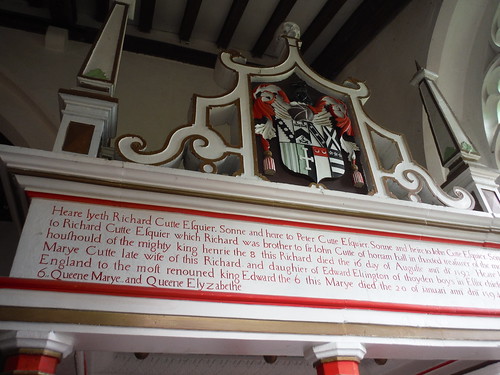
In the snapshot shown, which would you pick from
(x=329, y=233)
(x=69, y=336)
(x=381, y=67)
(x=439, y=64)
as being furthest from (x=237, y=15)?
(x=69, y=336)

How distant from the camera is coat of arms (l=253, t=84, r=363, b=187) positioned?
2736 millimetres

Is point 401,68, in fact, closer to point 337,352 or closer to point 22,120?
point 337,352

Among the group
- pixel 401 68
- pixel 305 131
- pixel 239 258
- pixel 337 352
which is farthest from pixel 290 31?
pixel 337 352

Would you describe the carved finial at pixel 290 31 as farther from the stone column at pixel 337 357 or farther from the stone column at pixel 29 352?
the stone column at pixel 29 352

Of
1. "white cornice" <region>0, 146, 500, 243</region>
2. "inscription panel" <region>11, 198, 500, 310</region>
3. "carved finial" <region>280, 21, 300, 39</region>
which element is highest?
"carved finial" <region>280, 21, 300, 39</region>

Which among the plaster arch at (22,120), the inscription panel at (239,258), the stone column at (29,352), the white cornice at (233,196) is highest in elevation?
the plaster arch at (22,120)

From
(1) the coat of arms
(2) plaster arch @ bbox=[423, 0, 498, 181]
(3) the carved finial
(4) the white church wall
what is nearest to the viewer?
(1) the coat of arms

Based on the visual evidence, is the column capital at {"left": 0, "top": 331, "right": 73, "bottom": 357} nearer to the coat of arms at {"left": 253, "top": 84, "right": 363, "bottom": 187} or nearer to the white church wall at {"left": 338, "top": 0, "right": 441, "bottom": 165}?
the coat of arms at {"left": 253, "top": 84, "right": 363, "bottom": 187}

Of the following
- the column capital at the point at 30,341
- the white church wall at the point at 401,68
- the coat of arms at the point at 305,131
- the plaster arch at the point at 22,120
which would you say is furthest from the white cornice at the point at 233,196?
the plaster arch at the point at 22,120

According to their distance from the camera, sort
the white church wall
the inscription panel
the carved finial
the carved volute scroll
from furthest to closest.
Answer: the white church wall → the carved finial → the carved volute scroll → the inscription panel

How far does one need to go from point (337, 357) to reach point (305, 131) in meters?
1.44

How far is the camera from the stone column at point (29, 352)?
1610 mm

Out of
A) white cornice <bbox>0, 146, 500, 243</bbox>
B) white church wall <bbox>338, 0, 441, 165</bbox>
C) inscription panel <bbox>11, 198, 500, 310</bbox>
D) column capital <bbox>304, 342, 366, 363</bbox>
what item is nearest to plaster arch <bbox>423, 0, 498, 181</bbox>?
white church wall <bbox>338, 0, 441, 165</bbox>

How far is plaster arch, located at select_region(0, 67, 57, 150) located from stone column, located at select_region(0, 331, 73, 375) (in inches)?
134
